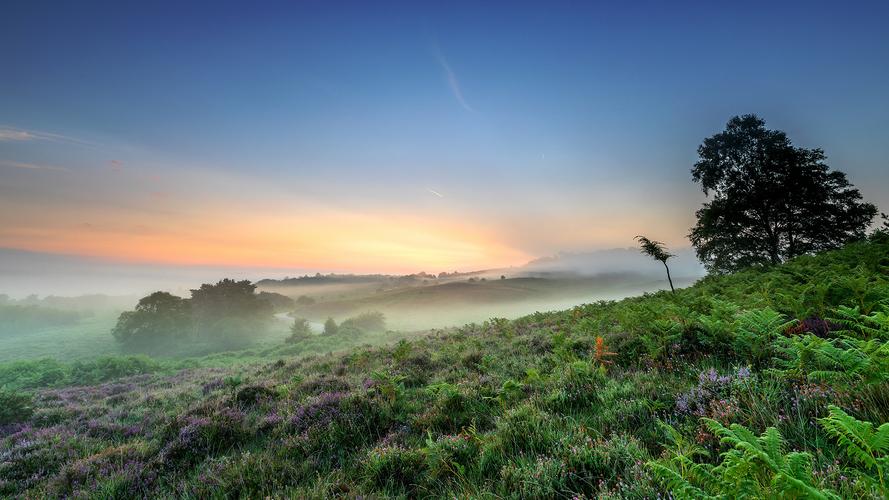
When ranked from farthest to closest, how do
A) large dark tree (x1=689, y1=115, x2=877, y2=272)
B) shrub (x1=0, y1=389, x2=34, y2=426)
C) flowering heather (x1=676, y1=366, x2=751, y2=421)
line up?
1. large dark tree (x1=689, y1=115, x2=877, y2=272)
2. shrub (x1=0, y1=389, x2=34, y2=426)
3. flowering heather (x1=676, y1=366, x2=751, y2=421)

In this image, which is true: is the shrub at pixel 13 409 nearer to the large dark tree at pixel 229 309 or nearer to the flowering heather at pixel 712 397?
the flowering heather at pixel 712 397

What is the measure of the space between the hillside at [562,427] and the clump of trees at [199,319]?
52115mm

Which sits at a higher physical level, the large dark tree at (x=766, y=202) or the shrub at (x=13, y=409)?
the large dark tree at (x=766, y=202)

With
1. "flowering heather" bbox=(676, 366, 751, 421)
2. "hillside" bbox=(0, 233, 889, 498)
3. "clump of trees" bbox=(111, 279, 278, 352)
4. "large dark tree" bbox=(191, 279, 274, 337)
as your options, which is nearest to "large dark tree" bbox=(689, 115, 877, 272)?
"hillside" bbox=(0, 233, 889, 498)

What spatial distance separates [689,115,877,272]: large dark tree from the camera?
Answer: 74.2 ft

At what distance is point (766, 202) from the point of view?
78.2 feet

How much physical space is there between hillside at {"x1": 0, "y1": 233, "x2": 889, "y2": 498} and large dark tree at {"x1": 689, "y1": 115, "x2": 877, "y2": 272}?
686 inches

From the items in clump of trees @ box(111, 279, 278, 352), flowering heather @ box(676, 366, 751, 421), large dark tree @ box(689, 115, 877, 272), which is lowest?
clump of trees @ box(111, 279, 278, 352)

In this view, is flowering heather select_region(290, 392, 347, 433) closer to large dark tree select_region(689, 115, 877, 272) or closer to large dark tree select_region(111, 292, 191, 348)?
large dark tree select_region(689, 115, 877, 272)

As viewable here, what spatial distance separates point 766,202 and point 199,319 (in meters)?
76.2

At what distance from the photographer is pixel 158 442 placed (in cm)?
652

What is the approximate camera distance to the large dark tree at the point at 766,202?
74.2ft

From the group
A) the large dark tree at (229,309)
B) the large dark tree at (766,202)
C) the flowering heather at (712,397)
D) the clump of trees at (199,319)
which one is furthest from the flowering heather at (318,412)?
the large dark tree at (229,309)

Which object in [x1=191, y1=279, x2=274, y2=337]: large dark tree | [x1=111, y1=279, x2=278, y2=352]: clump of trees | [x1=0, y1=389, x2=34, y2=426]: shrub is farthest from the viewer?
[x1=191, y1=279, x2=274, y2=337]: large dark tree
